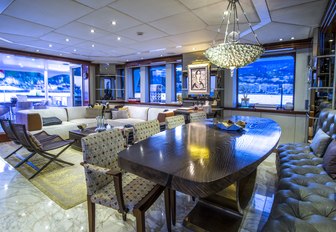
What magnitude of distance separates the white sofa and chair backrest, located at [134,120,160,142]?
293cm

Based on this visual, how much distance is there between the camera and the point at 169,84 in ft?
22.5

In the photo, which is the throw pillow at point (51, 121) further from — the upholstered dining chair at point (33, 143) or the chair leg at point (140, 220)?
the chair leg at point (140, 220)

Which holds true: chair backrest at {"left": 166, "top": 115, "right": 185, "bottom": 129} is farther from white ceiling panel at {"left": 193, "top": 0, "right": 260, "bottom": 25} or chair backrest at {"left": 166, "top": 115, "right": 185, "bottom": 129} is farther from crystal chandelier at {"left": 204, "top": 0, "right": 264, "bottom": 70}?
white ceiling panel at {"left": 193, "top": 0, "right": 260, "bottom": 25}

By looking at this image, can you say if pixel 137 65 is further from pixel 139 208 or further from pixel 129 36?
pixel 139 208

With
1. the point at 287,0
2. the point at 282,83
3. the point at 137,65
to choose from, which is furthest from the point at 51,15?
the point at 282,83

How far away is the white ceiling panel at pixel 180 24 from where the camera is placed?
Answer: 10.3 feet

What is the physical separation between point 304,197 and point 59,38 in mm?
5021

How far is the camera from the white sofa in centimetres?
479

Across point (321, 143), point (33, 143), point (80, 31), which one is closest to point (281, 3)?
point (321, 143)

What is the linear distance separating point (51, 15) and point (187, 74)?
373 cm

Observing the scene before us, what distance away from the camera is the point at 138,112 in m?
6.23

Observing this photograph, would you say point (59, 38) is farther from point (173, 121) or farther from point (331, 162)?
point (331, 162)

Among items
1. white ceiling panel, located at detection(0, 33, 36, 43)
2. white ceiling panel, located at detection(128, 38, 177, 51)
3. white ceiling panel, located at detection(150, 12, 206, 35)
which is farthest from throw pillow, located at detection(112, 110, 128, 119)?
white ceiling panel, located at detection(150, 12, 206, 35)

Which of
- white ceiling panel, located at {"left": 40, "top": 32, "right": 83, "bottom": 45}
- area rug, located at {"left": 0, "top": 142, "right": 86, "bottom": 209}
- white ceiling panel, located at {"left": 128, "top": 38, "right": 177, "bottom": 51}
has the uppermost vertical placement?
white ceiling panel, located at {"left": 128, "top": 38, "right": 177, "bottom": 51}
